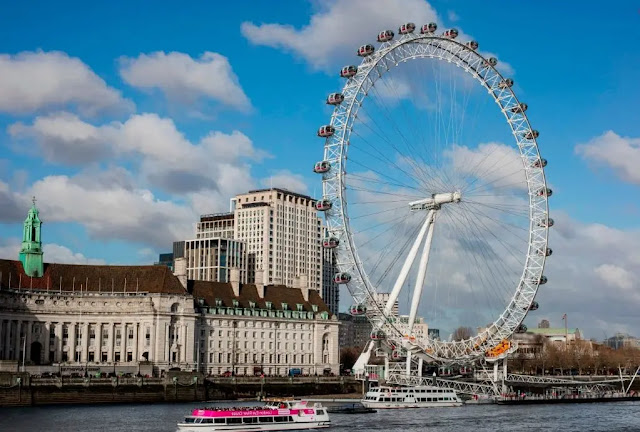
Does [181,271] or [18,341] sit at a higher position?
[181,271]

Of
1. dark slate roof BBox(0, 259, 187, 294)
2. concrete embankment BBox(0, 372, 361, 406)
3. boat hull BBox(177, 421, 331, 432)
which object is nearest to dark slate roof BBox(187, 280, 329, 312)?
dark slate roof BBox(0, 259, 187, 294)

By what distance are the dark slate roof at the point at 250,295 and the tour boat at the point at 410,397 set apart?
4141cm

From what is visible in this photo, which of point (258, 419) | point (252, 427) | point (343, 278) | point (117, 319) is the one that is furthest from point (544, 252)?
point (117, 319)

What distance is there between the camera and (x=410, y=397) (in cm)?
10481

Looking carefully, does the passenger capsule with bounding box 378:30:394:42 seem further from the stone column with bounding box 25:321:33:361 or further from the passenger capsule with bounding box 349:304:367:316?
the stone column with bounding box 25:321:33:361

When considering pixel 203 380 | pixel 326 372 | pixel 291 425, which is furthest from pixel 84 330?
pixel 291 425

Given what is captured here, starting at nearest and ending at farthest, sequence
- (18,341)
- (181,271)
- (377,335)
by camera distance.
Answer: (377,335)
(18,341)
(181,271)

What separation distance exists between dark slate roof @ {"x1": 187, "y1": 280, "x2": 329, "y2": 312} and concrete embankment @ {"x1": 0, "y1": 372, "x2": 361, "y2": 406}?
20.3 metres

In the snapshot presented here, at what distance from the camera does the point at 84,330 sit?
131 m

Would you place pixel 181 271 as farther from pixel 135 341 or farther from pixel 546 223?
pixel 546 223

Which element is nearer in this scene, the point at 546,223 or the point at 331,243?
the point at 331,243

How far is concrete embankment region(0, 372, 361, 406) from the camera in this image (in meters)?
101

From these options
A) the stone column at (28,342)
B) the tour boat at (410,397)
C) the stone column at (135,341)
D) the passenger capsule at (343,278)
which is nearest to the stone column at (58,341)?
A: the stone column at (28,342)

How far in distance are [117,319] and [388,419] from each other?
5595 centimetres
